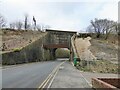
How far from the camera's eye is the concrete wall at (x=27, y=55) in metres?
54.6

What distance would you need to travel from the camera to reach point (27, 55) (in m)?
69.9

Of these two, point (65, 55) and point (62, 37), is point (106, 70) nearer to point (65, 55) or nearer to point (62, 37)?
point (62, 37)

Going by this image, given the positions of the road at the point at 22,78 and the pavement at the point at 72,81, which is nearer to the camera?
the road at the point at 22,78

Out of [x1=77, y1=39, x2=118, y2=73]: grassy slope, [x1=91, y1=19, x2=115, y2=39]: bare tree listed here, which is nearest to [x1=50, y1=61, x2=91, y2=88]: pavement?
[x1=77, y1=39, x2=118, y2=73]: grassy slope

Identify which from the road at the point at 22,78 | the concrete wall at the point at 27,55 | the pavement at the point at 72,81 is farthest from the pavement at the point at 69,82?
the concrete wall at the point at 27,55

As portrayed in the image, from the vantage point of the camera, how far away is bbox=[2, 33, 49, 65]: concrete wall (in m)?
54.6

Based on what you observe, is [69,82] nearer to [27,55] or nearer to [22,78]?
[22,78]

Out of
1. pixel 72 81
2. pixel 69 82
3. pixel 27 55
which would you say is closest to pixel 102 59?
pixel 27 55

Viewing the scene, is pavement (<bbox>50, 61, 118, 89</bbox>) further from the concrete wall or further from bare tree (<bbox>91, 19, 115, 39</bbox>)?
bare tree (<bbox>91, 19, 115, 39</bbox>)

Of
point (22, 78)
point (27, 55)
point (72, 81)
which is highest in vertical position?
point (27, 55)

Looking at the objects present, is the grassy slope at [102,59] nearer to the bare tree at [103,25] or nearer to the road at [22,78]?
the road at [22,78]

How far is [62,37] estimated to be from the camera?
98.9 m

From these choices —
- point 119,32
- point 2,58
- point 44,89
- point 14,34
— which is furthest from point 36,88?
point 119,32

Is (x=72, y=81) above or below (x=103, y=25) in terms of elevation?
below
